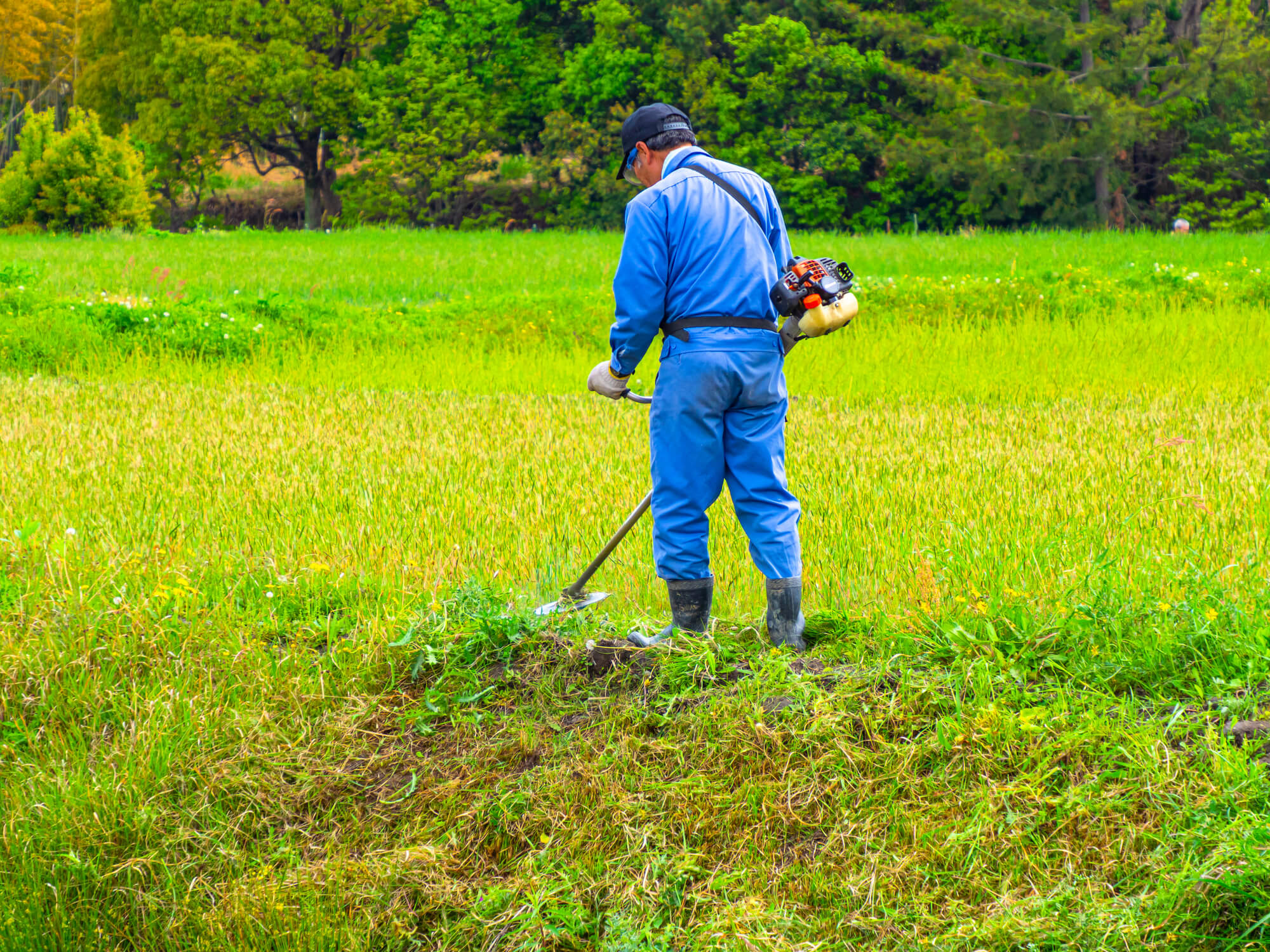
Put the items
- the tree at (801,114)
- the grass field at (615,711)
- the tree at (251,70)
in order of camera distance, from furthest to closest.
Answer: the tree at (251,70), the tree at (801,114), the grass field at (615,711)

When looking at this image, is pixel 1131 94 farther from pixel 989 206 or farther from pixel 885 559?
pixel 885 559

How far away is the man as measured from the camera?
152 inches

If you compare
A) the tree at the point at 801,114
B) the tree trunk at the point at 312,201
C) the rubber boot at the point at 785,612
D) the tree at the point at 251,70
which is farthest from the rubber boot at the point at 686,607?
the tree trunk at the point at 312,201

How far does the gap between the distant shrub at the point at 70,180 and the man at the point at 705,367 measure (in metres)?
28.6

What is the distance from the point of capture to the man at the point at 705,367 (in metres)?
3.86

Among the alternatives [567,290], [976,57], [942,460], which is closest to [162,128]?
[976,57]

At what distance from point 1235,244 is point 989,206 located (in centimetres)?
1443

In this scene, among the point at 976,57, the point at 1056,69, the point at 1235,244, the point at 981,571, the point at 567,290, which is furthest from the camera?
the point at 976,57

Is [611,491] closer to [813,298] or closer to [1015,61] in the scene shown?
[813,298]

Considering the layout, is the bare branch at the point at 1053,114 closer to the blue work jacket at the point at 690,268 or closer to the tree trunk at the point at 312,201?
the tree trunk at the point at 312,201

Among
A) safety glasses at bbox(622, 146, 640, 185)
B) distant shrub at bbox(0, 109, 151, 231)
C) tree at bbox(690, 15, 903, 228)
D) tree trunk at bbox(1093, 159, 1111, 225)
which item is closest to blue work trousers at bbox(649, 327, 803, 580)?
safety glasses at bbox(622, 146, 640, 185)

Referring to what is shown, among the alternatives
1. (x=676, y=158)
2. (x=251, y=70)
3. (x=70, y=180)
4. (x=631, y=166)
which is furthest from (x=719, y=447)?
(x=251, y=70)

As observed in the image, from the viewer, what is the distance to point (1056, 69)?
28391mm

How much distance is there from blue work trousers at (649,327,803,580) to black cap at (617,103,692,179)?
2.70 feet
